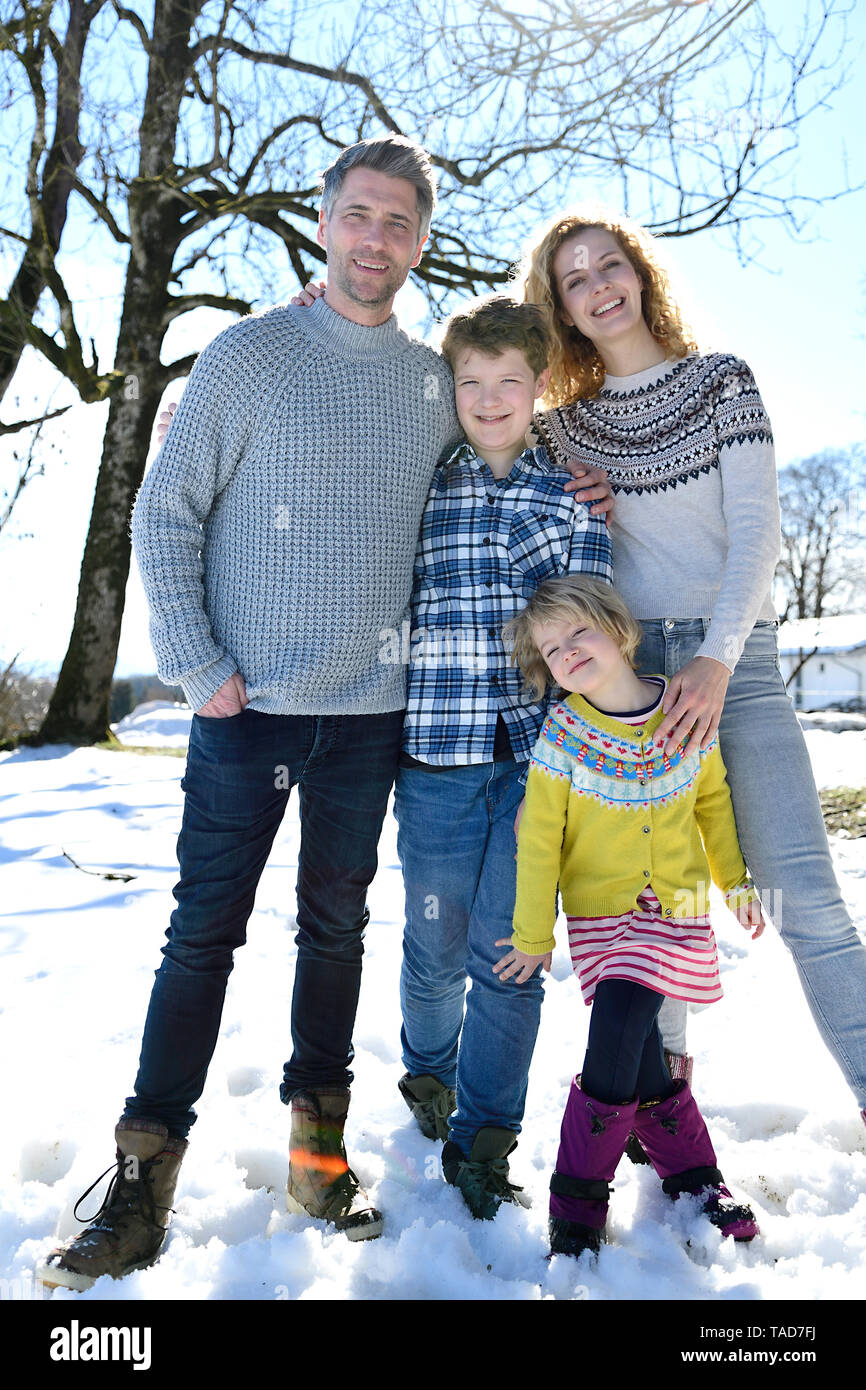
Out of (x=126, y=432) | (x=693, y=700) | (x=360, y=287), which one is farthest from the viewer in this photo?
(x=126, y=432)

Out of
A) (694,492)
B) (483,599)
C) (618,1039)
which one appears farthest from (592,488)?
(618,1039)

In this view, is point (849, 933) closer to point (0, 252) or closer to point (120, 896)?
point (120, 896)

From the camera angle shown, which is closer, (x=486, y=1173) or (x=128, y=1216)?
(x=128, y=1216)

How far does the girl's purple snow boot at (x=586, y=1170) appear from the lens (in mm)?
1858

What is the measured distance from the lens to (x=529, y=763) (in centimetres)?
211

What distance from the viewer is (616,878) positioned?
6.57ft

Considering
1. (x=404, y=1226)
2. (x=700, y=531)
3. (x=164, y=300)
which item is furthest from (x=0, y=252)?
(x=404, y=1226)

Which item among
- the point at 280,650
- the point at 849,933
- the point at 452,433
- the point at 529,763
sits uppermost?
the point at 452,433

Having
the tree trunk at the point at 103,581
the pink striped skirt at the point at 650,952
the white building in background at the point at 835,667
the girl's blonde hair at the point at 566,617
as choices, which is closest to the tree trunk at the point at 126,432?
the tree trunk at the point at 103,581

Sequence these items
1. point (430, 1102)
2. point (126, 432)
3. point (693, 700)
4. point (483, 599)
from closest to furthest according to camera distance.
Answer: point (693, 700) → point (483, 599) → point (430, 1102) → point (126, 432)

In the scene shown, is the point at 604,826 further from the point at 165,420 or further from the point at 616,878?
the point at 165,420

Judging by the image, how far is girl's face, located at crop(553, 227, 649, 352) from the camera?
2221 mm

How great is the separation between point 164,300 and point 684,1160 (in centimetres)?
797

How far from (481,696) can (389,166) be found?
1.17 meters
